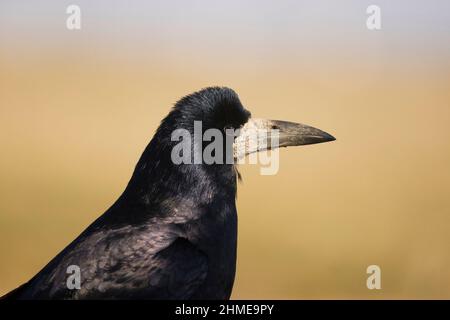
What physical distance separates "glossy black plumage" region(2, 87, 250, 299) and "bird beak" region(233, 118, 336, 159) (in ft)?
0.62

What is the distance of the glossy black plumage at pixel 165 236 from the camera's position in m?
5.23

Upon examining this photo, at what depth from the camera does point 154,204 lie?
5582 mm

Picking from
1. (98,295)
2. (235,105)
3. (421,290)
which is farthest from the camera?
(421,290)

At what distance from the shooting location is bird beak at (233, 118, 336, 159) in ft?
19.9

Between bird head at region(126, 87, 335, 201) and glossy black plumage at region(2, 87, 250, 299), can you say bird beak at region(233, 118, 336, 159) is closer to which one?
bird head at region(126, 87, 335, 201)

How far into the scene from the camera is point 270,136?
6105 mm

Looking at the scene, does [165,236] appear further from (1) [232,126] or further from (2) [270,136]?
(2) [270,136]

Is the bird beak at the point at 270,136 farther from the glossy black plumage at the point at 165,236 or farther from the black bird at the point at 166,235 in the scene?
the glossy black plumage at the point at 165,236

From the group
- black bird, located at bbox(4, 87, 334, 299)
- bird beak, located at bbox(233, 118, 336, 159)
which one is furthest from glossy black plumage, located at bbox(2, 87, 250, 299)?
bird beak, located at bbox(233, 118, 336, 159)

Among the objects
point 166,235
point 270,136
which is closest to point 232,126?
point 270,136

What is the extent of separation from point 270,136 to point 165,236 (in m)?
1.14

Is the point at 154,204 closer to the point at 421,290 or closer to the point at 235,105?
the point at 235,105

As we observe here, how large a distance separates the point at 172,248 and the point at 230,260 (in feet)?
1.24
